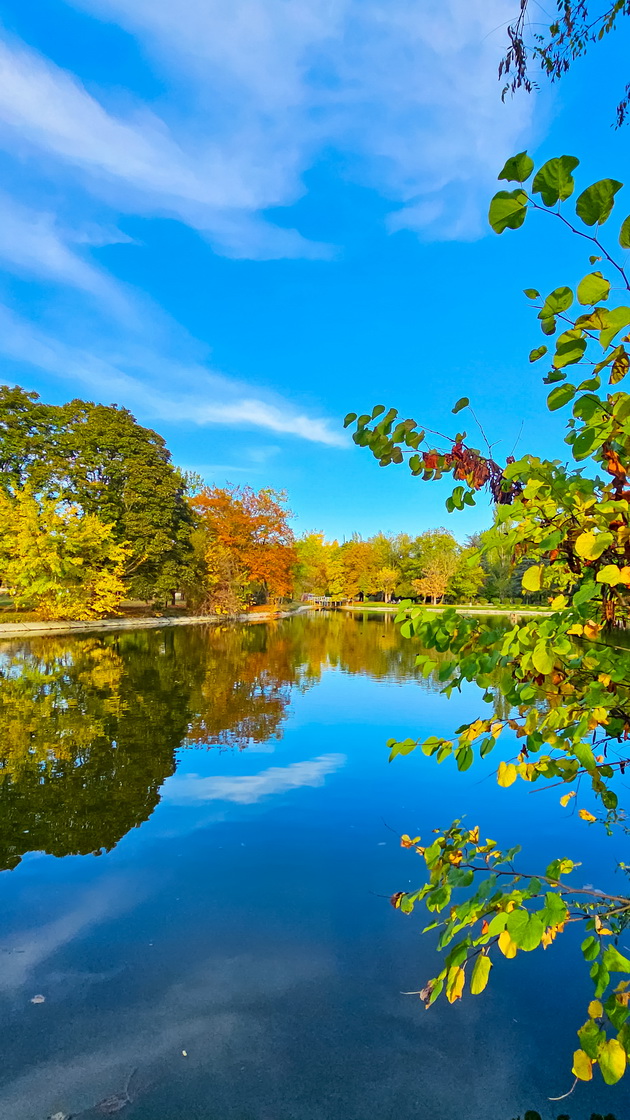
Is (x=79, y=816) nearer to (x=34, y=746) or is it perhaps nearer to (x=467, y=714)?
(x=34, y=746)

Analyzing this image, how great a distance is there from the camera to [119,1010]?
3.08 metres

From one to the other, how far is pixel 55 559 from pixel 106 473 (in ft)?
36.5

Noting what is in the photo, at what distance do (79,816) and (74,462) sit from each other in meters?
31.8

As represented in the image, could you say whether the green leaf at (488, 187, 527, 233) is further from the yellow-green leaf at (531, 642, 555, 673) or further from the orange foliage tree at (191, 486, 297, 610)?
the orange foliage tree at (191, 486, 297, 610)

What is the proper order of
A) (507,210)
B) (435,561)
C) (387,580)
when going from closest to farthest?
1. (507,210)
2. (435,561)
3. (387,580)

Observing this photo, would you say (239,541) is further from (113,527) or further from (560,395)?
(560,395)

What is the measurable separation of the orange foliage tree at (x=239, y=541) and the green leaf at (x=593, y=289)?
122ft

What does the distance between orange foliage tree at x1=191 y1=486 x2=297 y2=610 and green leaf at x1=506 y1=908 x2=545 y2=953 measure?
122 ft

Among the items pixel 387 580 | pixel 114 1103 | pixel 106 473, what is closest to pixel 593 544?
pixel 114 1103

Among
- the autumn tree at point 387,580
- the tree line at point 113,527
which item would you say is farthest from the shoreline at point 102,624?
the autumn tree at point 387,580

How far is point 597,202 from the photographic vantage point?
0.97m

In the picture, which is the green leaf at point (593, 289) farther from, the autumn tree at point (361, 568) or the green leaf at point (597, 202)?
the autumn tree at point (361, 568)

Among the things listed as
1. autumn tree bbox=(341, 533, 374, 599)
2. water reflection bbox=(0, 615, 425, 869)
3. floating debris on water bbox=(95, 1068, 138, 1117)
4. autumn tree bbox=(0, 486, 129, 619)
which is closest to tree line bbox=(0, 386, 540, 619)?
autumn tree bbox=(0, 486, 129, 619)

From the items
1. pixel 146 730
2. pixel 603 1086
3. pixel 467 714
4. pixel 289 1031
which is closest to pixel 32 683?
pixel 146 730
